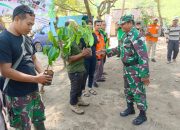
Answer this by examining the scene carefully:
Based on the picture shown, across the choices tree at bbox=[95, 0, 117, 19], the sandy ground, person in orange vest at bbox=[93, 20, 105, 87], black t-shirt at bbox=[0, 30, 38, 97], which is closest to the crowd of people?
black t-shirt at bbox=[0, 30, 38, 97]

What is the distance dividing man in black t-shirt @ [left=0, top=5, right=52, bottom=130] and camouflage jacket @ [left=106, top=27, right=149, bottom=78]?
160 centimetres

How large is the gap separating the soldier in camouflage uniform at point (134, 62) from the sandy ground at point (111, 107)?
403 millimetres

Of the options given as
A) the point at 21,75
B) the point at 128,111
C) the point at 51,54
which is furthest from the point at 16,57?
the point at 128,111

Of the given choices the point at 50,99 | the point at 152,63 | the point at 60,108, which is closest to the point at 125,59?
the point at 60,108

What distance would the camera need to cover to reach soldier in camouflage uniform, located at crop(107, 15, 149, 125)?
4.08 meters

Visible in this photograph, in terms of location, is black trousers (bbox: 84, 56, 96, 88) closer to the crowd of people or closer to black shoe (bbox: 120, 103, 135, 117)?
the crowd of people

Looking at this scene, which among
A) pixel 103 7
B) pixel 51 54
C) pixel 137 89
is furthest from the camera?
pixel 103 7

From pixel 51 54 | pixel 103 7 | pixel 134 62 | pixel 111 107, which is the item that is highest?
pixel 103 7

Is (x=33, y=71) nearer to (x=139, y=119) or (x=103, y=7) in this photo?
(x=139, y=119)

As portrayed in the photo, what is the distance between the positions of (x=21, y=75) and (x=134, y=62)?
2139 millimetres

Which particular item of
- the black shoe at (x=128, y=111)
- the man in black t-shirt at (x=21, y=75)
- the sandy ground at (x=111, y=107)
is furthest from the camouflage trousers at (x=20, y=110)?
the black shoe at (x=128, y=111)

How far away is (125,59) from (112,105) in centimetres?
140

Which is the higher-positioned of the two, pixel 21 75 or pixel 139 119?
pixel 21 75

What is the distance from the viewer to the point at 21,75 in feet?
8.75
